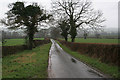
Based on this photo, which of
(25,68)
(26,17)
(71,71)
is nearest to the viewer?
(71,71)

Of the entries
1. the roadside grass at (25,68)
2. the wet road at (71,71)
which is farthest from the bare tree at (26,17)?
the wet road at (71,71)

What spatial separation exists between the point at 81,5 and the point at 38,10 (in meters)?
10.6

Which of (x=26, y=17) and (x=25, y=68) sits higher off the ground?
(x=26, y=17)

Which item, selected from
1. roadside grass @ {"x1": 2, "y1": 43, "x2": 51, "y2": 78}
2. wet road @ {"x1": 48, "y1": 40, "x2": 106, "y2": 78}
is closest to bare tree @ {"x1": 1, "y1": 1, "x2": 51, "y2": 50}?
roadside grass @ {"x1": 2, "y1": 43, "x2": 51, "y2": 78}

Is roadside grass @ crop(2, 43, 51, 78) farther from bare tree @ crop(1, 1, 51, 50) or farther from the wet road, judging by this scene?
bare tree @ crop(1, 1, 51, 50)

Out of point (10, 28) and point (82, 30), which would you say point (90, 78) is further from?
point (82, 30)

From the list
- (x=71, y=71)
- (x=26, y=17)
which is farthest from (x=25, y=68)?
(x=26, y=17)

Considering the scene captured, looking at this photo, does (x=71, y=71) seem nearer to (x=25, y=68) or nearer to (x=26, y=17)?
→ (x=25, y=68)

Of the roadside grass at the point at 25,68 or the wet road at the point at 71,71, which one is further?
the roadside grass at the point at 25,68

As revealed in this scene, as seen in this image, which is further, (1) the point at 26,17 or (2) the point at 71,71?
(1) the point at 26,17

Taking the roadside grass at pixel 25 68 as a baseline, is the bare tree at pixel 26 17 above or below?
above

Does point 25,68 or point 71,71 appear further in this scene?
point 25,68

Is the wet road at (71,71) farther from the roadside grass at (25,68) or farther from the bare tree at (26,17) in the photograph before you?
the bare tree at (26,17)

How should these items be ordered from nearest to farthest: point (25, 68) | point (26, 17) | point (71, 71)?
1. point (71, 71)
2. point (25, 68)
3. point (26, 17)
